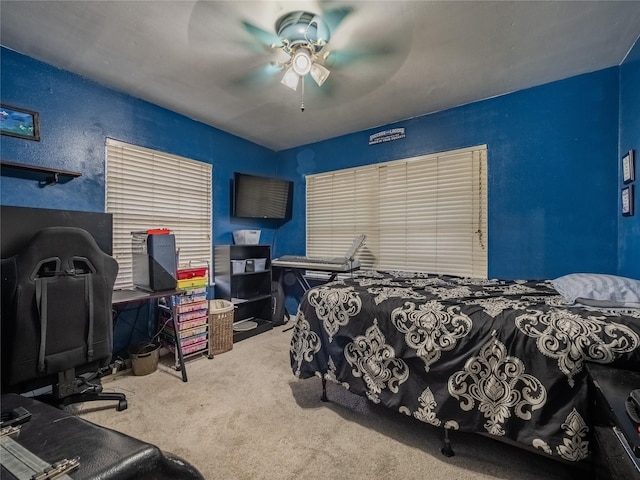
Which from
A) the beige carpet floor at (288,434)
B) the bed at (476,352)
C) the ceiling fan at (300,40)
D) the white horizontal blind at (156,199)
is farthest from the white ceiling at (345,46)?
the beige carpet floor at (288,434)

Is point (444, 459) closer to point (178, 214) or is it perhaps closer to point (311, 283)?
point (311, 283)

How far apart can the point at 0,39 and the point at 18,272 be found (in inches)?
69.7

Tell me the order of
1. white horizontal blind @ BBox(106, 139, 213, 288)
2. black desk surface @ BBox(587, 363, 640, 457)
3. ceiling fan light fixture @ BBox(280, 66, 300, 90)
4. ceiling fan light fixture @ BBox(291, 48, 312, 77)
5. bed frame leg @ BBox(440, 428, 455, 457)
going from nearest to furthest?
black desk surface @ BBox(587, 363, 640, 457), bed frame leg @ BBox(440, 428, 455, 457), ceiling fan light fixture @ BBox(291, 48, 312, 77), ceiling fan light fixture @ BBox(280, 66, 300, 90), white horizontal blind @ BBox(106, 139, 213, 288)

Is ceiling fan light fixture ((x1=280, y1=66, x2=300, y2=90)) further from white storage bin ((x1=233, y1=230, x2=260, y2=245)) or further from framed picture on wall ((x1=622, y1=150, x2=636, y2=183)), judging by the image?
framed picture on wall ((x1=622, y1=150, x2=636, y2=183))

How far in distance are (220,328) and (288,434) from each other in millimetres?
1509

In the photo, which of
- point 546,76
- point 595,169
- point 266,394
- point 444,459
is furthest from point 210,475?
point 546,76

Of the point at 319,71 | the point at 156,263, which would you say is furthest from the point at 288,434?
the point at 319,71

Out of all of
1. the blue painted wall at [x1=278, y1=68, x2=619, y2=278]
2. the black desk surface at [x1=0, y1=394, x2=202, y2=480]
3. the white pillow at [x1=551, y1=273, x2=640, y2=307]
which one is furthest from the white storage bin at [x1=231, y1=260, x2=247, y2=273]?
the white pillow at [x1=551, y1=273, x2=640, y2=307]

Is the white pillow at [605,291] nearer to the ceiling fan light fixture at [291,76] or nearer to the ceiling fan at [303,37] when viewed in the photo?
the ceiling fan at [303,37]

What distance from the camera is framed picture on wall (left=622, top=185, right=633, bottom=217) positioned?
1.95 metres

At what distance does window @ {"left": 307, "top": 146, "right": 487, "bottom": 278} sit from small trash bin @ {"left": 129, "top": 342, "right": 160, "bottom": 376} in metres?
2.26

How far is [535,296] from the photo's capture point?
5.62ft

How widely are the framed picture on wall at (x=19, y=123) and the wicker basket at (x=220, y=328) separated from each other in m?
2.02

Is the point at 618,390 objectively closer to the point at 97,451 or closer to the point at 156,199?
the point at 97,451
